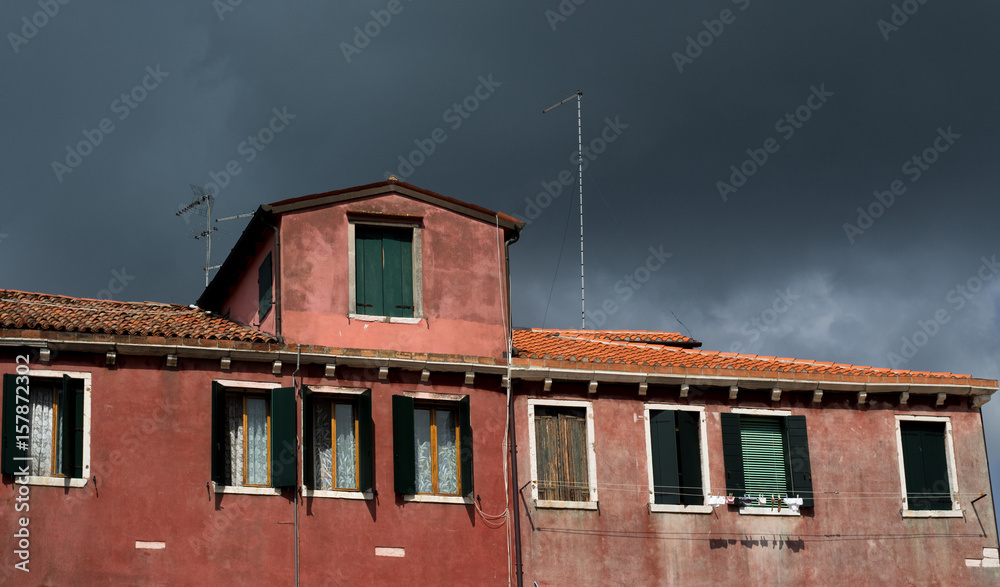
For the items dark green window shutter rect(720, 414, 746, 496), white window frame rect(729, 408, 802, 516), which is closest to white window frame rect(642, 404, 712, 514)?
dark green window shutter rect(720, 414, 746, 496)

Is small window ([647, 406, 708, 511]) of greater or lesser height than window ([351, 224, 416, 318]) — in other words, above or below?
below

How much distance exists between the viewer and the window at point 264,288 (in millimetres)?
25956

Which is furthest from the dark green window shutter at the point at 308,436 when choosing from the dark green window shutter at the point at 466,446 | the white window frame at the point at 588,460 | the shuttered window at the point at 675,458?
the shuttered window at the point at 675,458

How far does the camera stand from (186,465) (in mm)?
23469

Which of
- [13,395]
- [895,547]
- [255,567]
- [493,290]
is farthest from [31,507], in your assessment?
[895,547]

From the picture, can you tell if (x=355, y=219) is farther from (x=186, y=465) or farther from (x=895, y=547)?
(x=895, y=547)

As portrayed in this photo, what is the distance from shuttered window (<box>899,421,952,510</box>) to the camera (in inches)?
1113

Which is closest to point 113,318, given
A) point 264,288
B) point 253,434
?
point 264,288

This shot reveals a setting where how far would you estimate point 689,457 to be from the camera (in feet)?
88.3

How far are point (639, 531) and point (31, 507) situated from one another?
1101 cm

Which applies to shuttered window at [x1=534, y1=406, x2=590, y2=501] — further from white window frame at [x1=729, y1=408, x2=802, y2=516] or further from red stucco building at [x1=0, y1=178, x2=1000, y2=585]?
white window frame at [x1=729, y1=408, x2=802, y2=516]

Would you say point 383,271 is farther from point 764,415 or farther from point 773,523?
→ point 773,523

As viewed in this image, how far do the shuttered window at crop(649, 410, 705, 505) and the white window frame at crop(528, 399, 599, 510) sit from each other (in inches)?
49.1

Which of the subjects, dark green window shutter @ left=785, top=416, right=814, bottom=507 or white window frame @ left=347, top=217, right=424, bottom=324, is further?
dark green window shutter @ left=785, top=416, right=814, bottom=507
